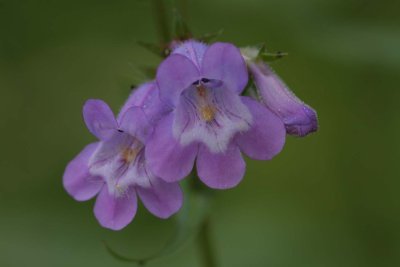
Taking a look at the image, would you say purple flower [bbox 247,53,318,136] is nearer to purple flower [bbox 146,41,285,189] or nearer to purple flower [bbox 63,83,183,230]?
purple flower [bbox 146,41,285,189]

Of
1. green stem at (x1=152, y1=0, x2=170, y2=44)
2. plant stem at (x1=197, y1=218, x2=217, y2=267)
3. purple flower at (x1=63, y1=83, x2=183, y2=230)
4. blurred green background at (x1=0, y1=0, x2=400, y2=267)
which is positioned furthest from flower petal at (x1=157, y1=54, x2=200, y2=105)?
plant stem at (x1=197, y1=218, x2=217, y2=267)

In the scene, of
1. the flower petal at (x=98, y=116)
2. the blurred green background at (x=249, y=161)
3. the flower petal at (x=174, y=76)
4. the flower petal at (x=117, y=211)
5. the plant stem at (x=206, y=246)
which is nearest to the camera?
the flower petal at (x=174, y=76)

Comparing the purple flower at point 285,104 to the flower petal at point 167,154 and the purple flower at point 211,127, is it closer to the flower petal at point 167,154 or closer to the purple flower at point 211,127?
the purple flower at point 211,127

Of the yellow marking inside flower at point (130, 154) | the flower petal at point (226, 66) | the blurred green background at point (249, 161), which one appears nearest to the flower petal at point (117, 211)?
the yellow marking inside flower at point (130, 154)

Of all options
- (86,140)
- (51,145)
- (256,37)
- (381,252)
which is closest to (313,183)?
(381,252)

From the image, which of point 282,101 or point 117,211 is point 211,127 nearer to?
point 282,101

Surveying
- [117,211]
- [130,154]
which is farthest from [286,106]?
[117,211]

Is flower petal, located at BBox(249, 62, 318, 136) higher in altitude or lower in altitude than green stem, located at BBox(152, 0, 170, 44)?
lower
